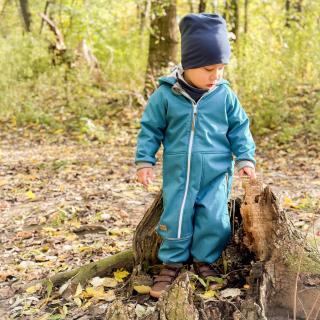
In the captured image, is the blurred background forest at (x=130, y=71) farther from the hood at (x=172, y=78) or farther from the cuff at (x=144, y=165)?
the cuff at (x=144, y=165)

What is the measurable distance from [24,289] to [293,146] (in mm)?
5425

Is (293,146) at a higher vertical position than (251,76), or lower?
lower

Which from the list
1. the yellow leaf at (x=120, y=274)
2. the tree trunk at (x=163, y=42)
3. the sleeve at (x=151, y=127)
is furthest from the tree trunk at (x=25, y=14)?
the sleeve at (x=151, y=127)

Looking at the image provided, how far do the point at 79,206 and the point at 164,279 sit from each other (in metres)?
2.43

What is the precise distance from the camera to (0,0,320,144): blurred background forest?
28.0 feet

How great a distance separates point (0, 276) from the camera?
150 inches

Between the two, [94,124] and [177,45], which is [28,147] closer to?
[94,124]

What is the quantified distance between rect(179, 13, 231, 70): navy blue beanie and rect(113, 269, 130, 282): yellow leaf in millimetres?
1391

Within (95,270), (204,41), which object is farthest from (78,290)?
(204,41)

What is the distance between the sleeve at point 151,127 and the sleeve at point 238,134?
38 cm

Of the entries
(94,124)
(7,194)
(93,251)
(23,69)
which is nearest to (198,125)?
(93,251)

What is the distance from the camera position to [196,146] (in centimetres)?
292

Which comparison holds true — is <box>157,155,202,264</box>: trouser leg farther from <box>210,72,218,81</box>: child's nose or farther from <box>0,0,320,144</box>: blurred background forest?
<box>0,0,320,144</box>: blurred background forest

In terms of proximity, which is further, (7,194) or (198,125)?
(7,194)
